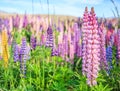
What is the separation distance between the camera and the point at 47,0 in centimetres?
655

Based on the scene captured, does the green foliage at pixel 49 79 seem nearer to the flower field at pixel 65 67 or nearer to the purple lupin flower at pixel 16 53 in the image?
the flower field at pixel 65 67

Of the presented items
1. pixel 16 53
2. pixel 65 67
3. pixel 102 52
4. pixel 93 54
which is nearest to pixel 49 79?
pixel 65 67

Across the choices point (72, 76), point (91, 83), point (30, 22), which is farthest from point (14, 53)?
point (30, 22)

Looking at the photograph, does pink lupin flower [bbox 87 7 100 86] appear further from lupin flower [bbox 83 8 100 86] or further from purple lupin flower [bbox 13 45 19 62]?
purple lupin flower [bbox 13 45 19 62]

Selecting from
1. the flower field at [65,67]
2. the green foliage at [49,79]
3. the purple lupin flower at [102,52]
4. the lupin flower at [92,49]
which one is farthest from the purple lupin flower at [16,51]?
the lupin flower at [92,49]

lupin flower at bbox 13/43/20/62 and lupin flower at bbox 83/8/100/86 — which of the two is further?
lupin flower at bbox 13/43/20/62

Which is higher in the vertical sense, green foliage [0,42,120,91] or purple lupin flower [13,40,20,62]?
purple lupin flower [13,40,20,62]

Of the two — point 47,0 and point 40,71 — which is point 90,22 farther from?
point 40,71

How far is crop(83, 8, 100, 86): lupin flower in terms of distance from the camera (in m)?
5.42

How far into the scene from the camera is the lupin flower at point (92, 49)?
5422 millimetres

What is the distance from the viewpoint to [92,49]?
18.2 feet

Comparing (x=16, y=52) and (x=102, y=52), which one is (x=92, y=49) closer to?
(x=102, y=52)

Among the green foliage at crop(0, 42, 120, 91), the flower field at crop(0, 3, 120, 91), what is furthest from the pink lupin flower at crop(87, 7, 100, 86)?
the green foliage at crop(0, 42, 120, 91)

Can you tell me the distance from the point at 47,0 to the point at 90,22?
54.0 inches
